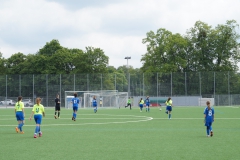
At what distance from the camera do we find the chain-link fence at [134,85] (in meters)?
70.1

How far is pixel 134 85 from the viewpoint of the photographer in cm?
7075

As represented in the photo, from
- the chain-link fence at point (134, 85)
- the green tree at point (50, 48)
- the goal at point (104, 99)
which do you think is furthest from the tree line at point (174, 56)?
the goal at point (104, 99)

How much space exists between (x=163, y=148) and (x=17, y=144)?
578cm

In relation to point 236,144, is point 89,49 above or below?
Answer: above

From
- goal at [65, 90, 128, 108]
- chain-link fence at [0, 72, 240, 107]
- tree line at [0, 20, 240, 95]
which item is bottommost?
goal at [65, 90, 128, 108]

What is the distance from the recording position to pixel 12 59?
318 feet

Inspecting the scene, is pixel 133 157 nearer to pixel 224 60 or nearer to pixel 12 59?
pixel 224 60

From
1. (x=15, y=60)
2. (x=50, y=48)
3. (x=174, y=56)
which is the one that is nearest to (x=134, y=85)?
(x=174, y=56)

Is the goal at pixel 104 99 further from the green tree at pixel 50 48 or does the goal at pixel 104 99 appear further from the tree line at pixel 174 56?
the green tree at pixel 50 48

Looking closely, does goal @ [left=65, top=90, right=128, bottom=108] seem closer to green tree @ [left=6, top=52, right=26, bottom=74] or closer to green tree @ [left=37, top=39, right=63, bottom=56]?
green tree @ [left=37, top=39, right=63, bottom=56]

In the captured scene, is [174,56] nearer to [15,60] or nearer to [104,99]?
[104,99]

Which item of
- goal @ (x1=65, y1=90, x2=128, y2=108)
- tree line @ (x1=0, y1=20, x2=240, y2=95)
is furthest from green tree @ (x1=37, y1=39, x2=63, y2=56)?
goal @ (x1=65, y1=90, x2=128, y2=108)

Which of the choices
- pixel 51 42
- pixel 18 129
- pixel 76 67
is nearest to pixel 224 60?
pixel 76 67

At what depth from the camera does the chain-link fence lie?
230ft
